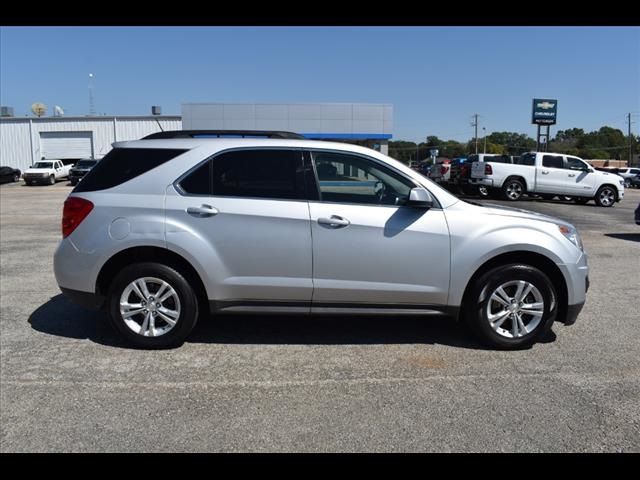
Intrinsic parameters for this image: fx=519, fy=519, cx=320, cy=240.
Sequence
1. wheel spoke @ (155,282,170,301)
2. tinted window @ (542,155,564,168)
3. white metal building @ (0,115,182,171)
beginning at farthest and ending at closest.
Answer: white metal building @ (0,115,182,171) → tinted window @ (542,155,564,168) → wheel spoke @ (155,282,170,301)

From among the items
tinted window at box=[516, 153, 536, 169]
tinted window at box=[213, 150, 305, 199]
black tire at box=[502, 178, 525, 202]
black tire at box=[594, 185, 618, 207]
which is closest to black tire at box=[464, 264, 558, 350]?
tinted window at box=[213, 150, 305, 199]

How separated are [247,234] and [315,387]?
136 centimetres

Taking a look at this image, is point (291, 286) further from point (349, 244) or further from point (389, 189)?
point (389, 189)

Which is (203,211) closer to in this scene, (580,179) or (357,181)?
(357,181)

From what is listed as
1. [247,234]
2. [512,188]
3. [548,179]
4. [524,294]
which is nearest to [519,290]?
[524,294]

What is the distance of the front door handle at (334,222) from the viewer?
4.26m

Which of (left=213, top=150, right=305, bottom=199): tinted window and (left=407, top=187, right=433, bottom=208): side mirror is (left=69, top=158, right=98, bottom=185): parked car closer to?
(left=213, top=150, right=305, bottom=199): tinted window

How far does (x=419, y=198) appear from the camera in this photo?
4234 mm

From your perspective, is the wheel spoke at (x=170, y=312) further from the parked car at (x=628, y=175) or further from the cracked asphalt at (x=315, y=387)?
the parked car at (x=628, y=175)

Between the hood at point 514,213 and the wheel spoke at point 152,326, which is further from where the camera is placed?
the hood at point 514,213

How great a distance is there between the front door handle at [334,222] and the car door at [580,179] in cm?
1784

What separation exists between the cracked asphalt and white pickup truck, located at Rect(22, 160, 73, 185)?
33.3 meters

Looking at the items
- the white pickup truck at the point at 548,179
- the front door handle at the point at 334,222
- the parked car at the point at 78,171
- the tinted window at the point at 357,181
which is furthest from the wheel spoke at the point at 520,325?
the parked car at the point at 78,171

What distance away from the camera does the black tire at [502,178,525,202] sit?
19.3 meters
